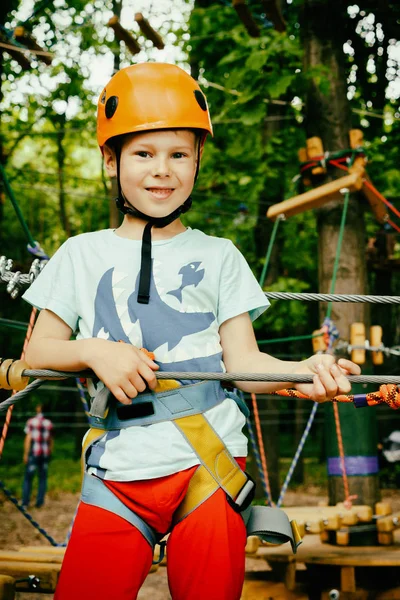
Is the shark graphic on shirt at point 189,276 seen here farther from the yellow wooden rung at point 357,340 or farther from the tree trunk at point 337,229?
the tree trunk at point 337,229

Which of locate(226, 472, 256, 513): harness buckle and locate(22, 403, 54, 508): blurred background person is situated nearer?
locate(226, 472, 256, 513): harness buckle

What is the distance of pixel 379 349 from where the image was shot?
562 cm

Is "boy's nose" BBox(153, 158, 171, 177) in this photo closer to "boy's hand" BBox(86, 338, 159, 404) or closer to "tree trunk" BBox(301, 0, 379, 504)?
"boy's hand" BBox(86, 338, 159, 404)

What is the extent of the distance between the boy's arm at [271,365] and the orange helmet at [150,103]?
54 centimetres

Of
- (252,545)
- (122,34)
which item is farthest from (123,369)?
(122,34)

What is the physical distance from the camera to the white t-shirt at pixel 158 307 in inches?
64.5

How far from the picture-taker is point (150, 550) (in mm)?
1634

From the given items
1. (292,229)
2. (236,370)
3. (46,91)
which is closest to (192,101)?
(236,370)

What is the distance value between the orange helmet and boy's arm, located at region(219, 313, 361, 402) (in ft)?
1.78

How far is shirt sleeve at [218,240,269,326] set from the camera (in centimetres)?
183

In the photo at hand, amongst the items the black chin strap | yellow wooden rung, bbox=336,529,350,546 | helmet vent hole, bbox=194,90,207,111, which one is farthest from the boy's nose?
yellow wooden rung, bbox=336,529,350,546

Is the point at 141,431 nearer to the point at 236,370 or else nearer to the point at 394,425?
the point at 236,370

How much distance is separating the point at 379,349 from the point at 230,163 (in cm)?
491

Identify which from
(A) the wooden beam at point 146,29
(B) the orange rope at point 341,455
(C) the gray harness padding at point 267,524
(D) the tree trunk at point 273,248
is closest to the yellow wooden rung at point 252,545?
(B) the orange rope at point 341,455
